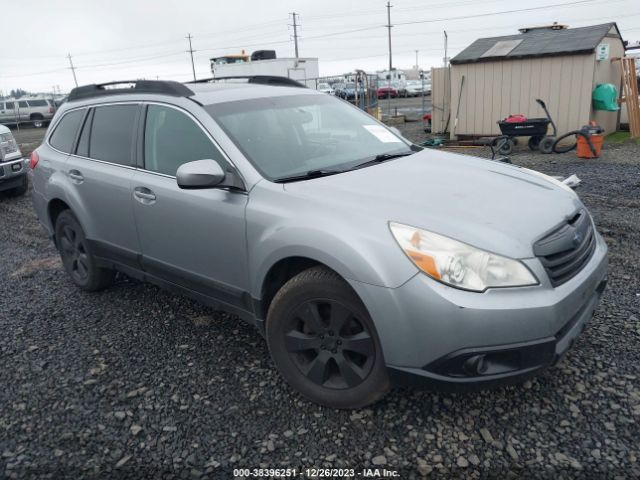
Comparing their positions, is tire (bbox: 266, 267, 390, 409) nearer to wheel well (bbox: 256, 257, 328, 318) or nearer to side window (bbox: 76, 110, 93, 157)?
wheel well (bbox: 256, 257, 328, 318)

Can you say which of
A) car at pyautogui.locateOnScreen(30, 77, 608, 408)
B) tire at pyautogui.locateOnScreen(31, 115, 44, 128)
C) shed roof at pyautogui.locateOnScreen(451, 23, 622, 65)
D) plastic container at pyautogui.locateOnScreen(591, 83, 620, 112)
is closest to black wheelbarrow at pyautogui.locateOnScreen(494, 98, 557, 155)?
plastic container at pyautogui.locateOnScreen(591, 83, 620, 112)

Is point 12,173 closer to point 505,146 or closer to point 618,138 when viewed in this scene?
point 505,146

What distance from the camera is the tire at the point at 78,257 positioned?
14.5ft

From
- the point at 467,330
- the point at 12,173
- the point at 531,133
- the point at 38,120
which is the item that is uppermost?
the point at 467,330

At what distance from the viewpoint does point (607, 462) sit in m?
2.38

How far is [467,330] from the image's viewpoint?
2271 millimetres

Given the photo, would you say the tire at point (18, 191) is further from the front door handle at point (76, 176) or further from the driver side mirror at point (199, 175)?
the driver side mirror at point (199, 175)

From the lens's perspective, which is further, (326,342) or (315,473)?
(326,342)

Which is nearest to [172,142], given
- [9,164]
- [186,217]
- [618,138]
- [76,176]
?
[186,217]

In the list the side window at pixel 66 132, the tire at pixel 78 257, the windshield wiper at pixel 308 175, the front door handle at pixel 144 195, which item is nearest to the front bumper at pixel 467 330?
the windshield wiper at pixel 308 175

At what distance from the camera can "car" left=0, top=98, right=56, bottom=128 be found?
3055 cm

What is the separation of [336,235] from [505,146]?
34.1 ft

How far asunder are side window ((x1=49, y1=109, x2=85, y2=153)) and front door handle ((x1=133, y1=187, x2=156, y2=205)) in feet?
4.22

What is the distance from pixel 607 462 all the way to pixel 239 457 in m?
1.72
